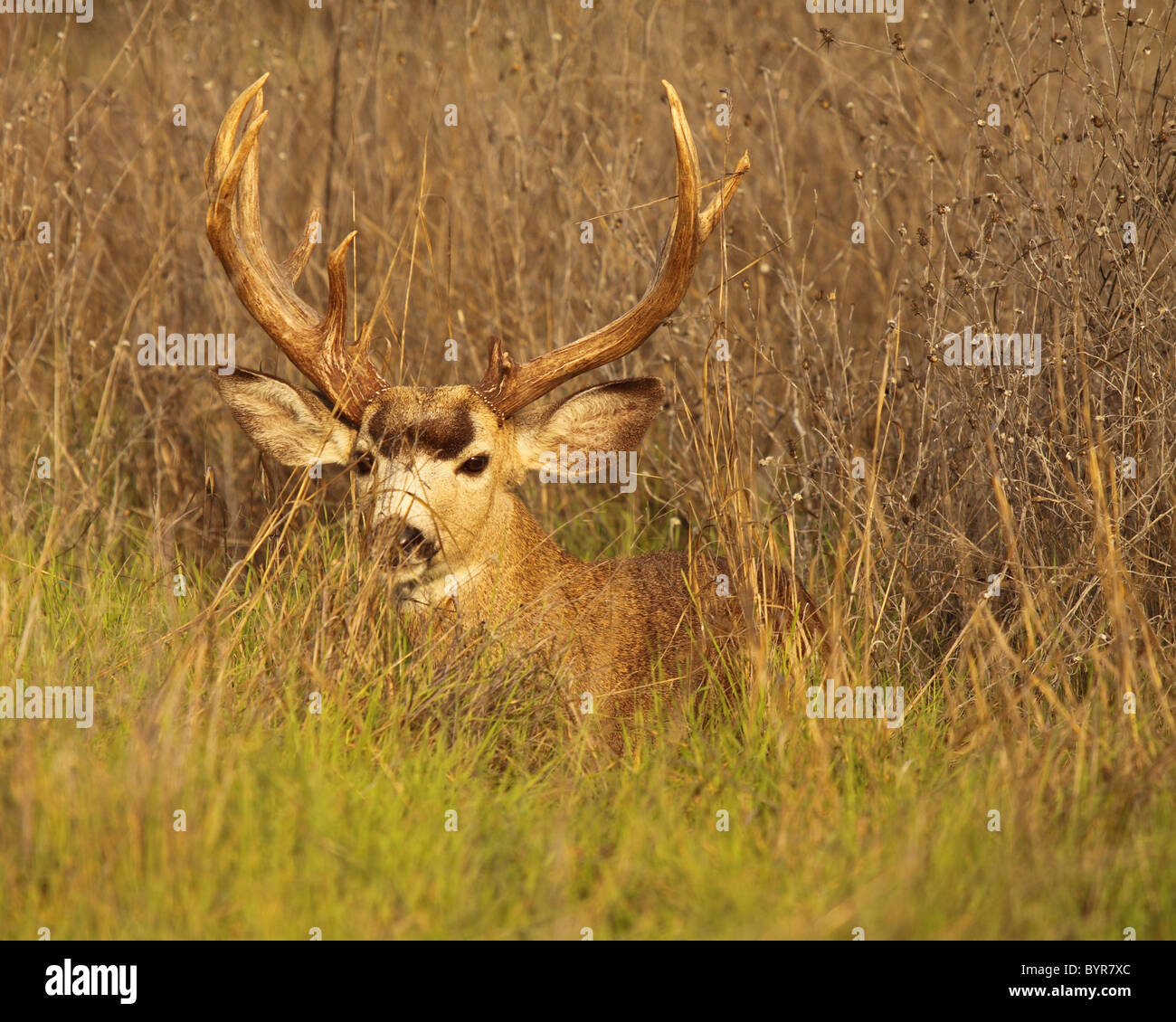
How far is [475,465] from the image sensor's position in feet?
15.6

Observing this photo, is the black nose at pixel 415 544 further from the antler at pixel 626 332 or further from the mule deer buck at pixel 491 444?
the antler at pixel 626 332

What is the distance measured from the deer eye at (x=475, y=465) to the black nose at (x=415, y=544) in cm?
30

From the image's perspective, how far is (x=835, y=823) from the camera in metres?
3.56

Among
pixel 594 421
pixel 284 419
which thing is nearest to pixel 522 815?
pixel 594 421

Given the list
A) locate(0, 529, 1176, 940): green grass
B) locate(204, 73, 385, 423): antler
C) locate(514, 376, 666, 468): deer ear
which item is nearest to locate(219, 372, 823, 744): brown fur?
locate(514, 376, 666, 468): deer ear

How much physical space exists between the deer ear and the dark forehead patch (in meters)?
0.38

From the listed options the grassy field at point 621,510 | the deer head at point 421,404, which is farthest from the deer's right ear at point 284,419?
the grassy field at point 621,510

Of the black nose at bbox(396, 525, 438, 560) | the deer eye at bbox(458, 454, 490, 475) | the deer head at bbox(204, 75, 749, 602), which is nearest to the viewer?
the black nose at bbox(396, 525, 438, 560)

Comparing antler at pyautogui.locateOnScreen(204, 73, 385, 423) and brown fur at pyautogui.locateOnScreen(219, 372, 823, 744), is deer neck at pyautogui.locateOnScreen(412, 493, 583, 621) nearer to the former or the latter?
brown fur at pyautogui.locateOnScreen(219, 372, 823, 744)

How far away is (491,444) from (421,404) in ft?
0.94

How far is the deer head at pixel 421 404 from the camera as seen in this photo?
4.58 m

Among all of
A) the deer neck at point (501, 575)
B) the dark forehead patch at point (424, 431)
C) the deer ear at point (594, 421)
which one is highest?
the deer ear at point (594, 421)

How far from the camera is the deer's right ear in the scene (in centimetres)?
496

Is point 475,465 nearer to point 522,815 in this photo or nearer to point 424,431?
point 424,431
